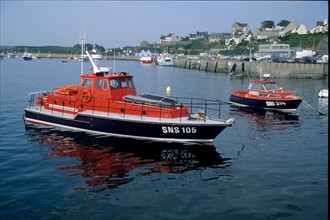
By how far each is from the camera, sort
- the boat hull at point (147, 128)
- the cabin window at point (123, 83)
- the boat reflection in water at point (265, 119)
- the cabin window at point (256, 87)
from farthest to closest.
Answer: the cabin window at point (256, 87) < the boat reflection in water at point (265, 119) < the cabin window at point (123, 83) < the boat hull at point (147, 128)

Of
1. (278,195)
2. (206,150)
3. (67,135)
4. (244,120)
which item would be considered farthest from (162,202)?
(244,120)

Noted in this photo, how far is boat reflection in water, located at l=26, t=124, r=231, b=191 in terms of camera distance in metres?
13.8

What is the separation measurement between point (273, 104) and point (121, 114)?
15972 mm

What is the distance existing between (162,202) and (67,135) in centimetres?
1048

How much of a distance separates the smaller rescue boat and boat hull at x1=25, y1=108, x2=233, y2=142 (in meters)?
13.9

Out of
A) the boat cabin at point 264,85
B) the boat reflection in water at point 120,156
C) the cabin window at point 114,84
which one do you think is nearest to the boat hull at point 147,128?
the boat reflection in water at point 120,156

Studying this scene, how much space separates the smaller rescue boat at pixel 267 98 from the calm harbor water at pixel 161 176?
7838mm

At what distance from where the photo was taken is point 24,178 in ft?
43.0

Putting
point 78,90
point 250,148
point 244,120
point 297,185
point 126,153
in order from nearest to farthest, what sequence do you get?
1. point 297,185
2. point 126,153
3. point 250,148
4. point 78,90
5. point 244,120

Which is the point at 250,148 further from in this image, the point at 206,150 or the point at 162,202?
the point at 162,202

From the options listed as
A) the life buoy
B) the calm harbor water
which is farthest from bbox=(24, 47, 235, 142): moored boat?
the calm harbor water

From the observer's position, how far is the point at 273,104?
99.9ft

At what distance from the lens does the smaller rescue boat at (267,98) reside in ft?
97.7

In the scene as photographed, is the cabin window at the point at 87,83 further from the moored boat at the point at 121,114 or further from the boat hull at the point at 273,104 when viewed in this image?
the boat hull at the point at 273,104
